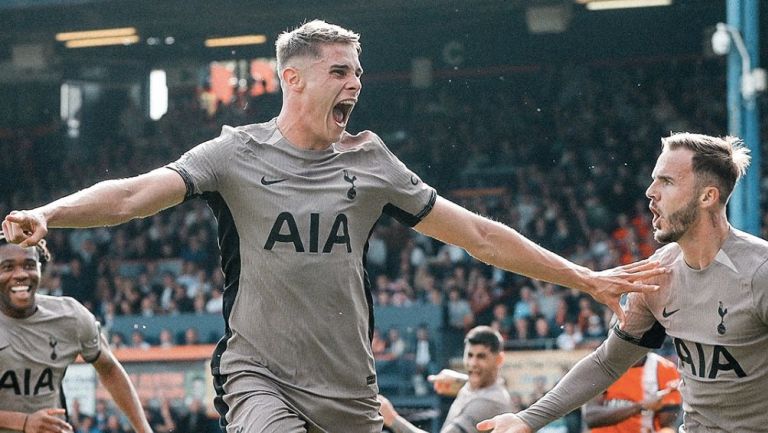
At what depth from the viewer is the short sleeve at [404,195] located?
563 centimetres

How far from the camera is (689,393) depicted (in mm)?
5781

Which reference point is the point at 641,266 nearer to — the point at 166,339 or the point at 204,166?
the point at 204,166

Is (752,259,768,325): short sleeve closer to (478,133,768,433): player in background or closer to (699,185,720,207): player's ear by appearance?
(478,133,768,433): player in background

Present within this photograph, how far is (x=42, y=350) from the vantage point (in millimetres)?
7770

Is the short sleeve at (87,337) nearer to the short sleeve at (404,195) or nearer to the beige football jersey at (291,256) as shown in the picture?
the beige football jersey at (291,256)

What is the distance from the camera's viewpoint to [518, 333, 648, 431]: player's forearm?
612 cm

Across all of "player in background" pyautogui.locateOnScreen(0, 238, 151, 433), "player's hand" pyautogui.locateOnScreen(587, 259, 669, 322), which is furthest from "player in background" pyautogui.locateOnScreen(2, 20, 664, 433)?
"player in background" pyautogui.locateOnScreen(0, 238, 151, 433)

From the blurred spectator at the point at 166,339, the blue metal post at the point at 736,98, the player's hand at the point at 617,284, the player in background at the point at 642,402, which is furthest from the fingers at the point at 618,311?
the blurred spectator at the point at 166,339

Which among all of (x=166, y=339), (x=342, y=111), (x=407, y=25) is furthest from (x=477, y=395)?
(x=407, y=25)

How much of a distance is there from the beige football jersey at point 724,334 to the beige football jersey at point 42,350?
3579 millimetres

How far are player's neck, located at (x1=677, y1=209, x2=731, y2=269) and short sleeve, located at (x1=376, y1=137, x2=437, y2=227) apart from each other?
1130 millimetres

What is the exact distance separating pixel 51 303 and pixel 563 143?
680 inches

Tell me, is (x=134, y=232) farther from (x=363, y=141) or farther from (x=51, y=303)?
(x=363, y=141)

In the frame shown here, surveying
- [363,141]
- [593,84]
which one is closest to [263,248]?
[363,141]
